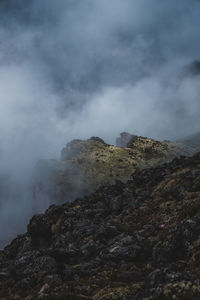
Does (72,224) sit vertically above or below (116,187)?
below

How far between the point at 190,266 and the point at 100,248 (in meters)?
12.7

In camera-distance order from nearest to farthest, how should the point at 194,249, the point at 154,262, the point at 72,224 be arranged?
the point at 194,249
the point at 154,262
the point at 72,224

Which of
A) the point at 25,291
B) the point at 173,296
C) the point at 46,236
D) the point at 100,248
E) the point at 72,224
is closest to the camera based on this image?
the point at 173,296

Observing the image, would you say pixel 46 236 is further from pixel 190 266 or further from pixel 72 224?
pixel 190 266

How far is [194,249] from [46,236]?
38.4m

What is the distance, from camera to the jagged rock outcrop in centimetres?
1364

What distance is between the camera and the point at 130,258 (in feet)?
75.0

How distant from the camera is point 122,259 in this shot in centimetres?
2325

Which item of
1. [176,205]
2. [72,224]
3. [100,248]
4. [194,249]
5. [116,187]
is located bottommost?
[194,249]

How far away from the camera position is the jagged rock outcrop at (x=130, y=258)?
13641mm

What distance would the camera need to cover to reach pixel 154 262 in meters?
20.5

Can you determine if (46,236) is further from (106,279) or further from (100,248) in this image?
(106,279)

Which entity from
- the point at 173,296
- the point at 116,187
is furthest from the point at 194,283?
the point at 116,187

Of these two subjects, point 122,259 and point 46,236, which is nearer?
point 122,259
